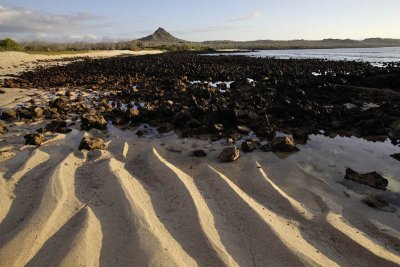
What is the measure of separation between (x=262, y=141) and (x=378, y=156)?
8.74 ft

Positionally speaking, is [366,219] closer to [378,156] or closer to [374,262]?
[374,262]

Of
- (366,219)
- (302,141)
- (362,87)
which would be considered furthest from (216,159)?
(362,87)

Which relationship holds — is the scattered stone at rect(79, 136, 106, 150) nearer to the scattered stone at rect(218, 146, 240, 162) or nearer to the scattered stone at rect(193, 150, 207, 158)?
the scattered stone at rect(193, 150, 207, 158)

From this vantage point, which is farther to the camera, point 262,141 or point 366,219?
point 262,141

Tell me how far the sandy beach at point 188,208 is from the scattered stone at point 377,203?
0.24 ft

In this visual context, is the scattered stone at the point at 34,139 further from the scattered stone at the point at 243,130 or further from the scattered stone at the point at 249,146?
the scattered stone at the point at 243,130

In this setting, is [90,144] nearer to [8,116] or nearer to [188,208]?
[188,208]

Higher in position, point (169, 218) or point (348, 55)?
point (169, 218)

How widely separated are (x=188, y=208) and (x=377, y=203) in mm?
2964

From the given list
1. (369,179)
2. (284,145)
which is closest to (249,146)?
(284,145)

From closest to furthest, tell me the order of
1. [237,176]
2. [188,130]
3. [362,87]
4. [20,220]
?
[20,220], [237,176], [188,130], [362,87]

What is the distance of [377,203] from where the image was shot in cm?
575

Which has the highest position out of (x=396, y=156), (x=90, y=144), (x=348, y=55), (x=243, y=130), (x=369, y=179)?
(x=90, y=144)

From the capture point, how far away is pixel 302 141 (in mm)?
9266
